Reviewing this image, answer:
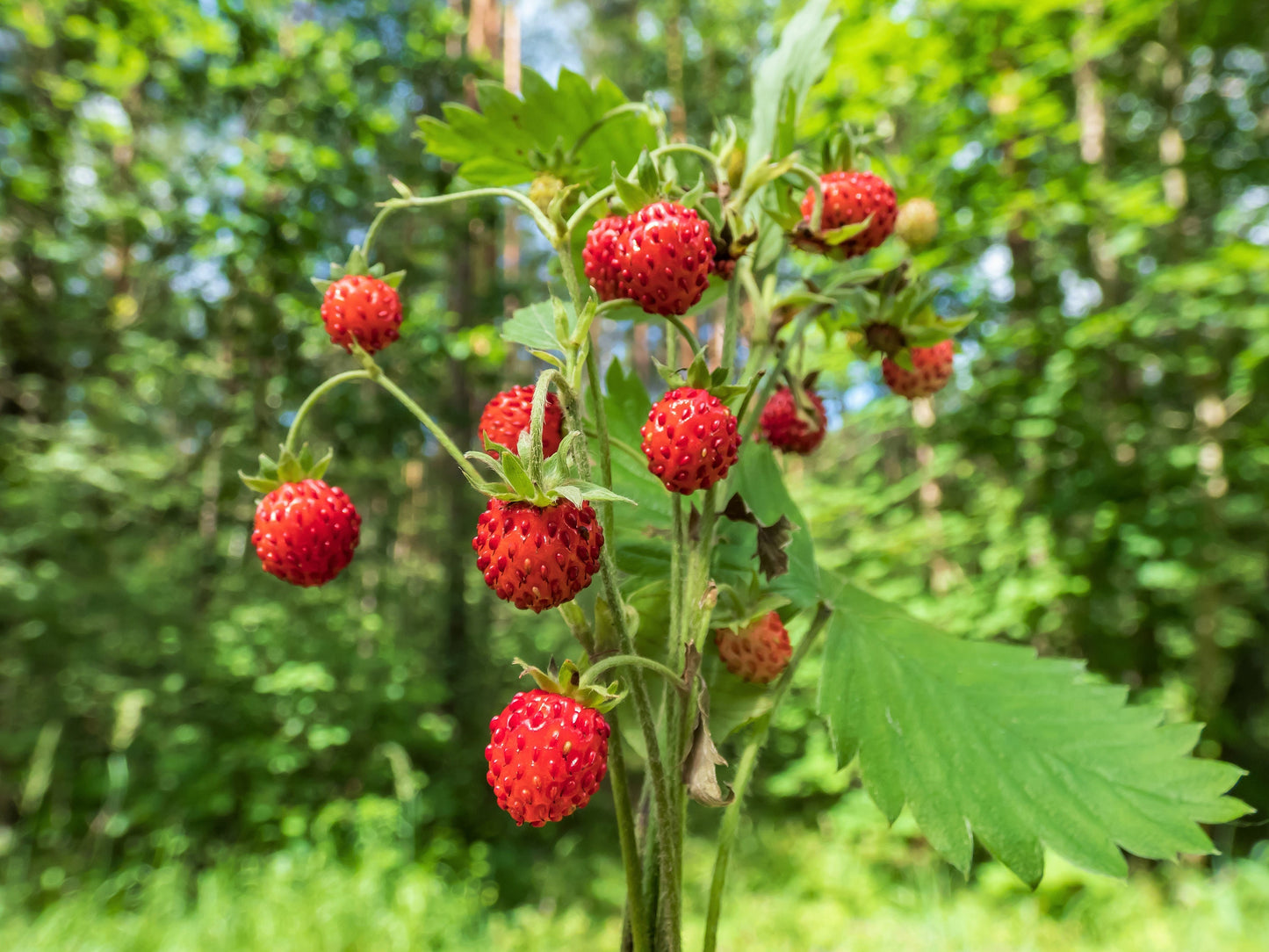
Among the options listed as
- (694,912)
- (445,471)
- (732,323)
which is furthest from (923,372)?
(445,471)

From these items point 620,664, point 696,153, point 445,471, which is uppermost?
point 445,471

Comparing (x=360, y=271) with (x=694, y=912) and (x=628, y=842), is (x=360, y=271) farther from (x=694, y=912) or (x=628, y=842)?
(x=694, y=912)

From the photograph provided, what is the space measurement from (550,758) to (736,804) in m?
0.16

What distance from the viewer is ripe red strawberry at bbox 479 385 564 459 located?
0.43 m

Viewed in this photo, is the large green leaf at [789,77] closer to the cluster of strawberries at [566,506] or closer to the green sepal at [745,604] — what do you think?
the cluster of strawberries at [566,506]

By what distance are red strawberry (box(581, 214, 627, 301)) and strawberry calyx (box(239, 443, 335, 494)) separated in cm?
27

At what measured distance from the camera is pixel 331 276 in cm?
58

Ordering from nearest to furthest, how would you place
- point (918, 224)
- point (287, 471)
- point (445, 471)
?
point (287, 471) → point (918, 224) → point (445, 471)

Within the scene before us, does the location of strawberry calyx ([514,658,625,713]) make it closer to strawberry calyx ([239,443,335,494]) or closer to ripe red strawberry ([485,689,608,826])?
ripe red strawberry ([485,689,608,826])

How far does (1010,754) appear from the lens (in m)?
0.51

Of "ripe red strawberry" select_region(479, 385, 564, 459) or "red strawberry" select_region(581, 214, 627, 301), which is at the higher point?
"red strawberry" select_region(581, 214, 627, 301)

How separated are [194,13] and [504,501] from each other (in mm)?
4428

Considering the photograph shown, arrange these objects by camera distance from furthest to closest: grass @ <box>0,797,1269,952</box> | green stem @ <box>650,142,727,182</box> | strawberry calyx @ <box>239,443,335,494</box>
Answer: grass @ <box>0,797,1269,952</box> → strawberry calyx @ <box>239,443,335,494</box> → green stem @ <box>650,142,727,182</box>

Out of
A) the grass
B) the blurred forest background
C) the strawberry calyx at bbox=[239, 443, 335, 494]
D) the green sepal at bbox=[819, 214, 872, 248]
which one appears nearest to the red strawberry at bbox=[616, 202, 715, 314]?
the green sepal at bbox=[819, 214, 872, 248]
